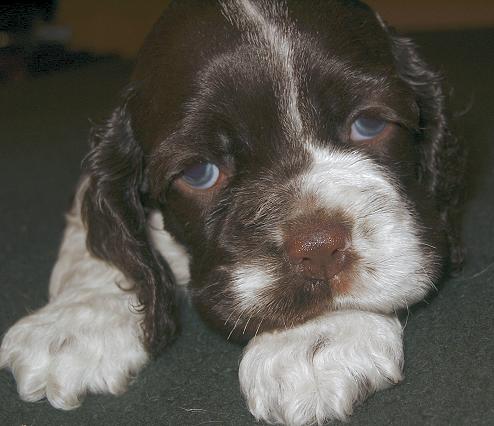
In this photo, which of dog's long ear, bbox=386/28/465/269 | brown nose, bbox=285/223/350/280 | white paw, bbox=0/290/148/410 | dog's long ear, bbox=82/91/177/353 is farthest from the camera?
dog's long ear, bbox=386/28/465/269

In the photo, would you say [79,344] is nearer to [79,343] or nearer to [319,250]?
[79,343]

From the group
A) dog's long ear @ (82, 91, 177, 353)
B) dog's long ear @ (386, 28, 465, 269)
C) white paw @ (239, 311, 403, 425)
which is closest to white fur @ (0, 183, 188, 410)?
dog's long ear @ (82, 91, 177, 353)

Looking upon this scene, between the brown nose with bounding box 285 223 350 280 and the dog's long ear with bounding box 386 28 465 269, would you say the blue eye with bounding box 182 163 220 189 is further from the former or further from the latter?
the dog's long ear with bounding box 386 28 465 269

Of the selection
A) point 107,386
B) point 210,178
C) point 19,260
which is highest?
point 210,178

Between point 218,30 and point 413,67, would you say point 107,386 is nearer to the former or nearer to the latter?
point 218,30

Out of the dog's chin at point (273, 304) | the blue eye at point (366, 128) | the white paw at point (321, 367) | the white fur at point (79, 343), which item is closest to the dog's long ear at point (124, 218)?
the white fur at point (79, 343)

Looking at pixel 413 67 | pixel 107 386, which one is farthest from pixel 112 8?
pixel 107 386
